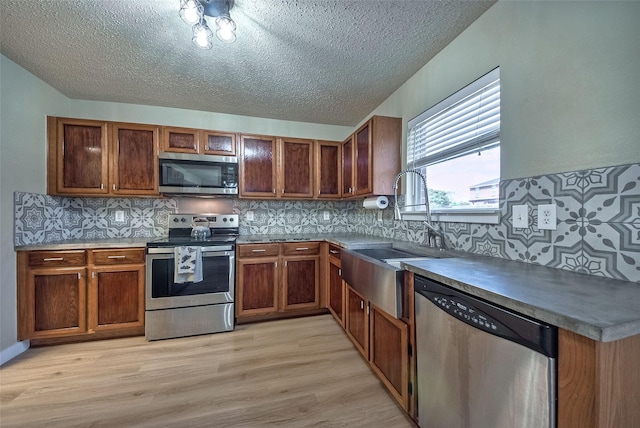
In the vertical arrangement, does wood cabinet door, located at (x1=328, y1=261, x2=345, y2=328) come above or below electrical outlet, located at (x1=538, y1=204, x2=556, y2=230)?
below

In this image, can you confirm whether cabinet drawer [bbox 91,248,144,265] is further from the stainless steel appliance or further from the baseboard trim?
the baseboard trim

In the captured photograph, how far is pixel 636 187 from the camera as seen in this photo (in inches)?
35.0

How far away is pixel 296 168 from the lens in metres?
3.05

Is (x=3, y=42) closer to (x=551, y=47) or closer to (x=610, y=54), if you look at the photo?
(x=551, y=47)

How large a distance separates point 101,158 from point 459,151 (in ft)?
10.8

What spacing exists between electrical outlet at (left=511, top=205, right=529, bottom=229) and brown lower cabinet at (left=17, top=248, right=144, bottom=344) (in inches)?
115

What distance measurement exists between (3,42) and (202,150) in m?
1.47

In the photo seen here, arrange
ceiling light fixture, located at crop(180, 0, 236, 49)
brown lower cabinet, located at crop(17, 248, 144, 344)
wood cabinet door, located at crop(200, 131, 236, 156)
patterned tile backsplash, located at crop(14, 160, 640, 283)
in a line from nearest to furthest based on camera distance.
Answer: patterned tile backsplash, located at crop(14, 160, 640, 283), ceiling light fixture, located at crop(180, 0, 236, 49), brown lower cabinet, located at crop(17, 248, 144, 344), wood cabinet door, located at crop(200, 131, 236, 156)

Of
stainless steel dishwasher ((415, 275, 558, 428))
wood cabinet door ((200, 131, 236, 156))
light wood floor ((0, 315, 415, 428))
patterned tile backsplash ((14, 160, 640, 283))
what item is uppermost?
wood cabinet door ((200, 131, 236, 156))

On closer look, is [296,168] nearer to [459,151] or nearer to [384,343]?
[459,151]

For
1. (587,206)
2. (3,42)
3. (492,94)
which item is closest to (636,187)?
(587,206)

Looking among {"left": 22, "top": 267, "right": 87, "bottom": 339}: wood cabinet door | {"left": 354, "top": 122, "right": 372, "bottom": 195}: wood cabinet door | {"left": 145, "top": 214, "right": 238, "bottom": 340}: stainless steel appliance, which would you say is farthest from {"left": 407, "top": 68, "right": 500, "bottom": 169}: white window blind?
{"left": 22, "top": 267, "right": 87, "bottom": 339}: wood cabinet door

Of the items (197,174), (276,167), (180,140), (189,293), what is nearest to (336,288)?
(189,293)

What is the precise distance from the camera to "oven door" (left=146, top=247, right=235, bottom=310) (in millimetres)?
2291
